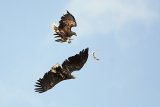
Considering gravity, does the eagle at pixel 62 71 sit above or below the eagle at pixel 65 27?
below

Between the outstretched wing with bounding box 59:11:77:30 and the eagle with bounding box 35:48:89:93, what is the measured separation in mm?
1603

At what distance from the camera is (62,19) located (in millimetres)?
73938

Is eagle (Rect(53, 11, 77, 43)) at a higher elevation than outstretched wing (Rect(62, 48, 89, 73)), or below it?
higher

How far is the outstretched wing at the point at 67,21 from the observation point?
242ft

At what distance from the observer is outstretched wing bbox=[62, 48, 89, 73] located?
7375 centimetres

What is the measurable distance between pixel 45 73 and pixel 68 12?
145 inches

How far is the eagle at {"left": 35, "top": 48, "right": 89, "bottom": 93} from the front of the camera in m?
73.8

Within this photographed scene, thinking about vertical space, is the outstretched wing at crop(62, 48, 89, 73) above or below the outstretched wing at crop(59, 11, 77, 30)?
below

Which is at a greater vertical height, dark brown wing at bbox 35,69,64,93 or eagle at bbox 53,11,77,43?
eagle at bbox 53,11,77,43

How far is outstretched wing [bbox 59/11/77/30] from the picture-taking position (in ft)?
242

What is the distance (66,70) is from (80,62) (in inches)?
35.6

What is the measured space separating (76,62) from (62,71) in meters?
0.94

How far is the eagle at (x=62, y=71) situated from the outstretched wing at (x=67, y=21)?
1.60 m

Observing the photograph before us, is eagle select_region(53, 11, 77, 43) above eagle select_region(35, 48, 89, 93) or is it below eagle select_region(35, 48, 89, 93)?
above
